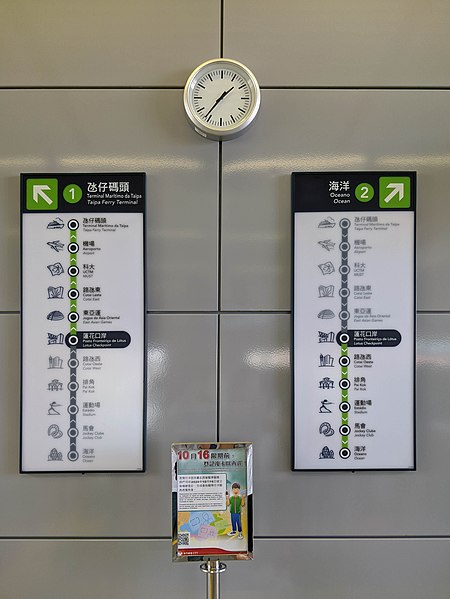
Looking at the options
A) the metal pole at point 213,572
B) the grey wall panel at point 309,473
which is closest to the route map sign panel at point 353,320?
the grey wall panel at point 309,473

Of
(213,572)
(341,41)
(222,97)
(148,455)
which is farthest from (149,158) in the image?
(213,572)

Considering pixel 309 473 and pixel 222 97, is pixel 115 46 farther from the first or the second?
pixel 309 473

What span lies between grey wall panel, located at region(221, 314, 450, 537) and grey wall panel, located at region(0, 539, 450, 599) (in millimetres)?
53

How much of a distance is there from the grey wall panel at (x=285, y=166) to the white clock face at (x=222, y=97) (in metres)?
0.06

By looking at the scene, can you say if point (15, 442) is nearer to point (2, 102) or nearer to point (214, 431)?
point (214, 431)

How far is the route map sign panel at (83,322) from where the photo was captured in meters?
1.61

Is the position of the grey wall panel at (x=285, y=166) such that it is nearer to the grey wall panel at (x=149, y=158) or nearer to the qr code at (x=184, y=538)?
the grey wall panel at (x=149, y=158)

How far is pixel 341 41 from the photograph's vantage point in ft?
5.41

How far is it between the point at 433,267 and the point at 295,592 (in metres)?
0.99

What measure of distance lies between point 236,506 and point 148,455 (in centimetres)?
34

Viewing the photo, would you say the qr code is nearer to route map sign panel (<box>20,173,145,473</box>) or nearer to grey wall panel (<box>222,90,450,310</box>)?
route map sign panel (<box>20,173,145,473</box>)

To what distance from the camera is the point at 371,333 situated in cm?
163

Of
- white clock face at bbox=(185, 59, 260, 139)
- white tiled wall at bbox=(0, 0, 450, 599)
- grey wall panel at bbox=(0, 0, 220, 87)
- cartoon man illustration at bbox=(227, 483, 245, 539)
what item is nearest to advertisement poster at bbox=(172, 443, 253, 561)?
cartoon man illustration at bbox=(227, 483, 245, 539)

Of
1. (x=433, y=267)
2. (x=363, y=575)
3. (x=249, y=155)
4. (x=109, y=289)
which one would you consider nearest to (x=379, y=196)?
(x=433, y=267)
